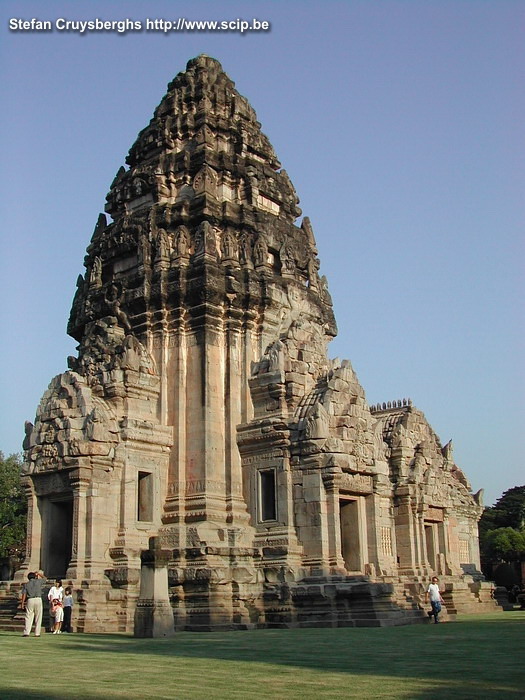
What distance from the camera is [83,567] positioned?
85.8 ft

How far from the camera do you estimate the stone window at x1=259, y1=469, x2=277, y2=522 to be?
28.5 m

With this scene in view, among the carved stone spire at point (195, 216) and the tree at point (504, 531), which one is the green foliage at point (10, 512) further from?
the tree at point (504, 531)

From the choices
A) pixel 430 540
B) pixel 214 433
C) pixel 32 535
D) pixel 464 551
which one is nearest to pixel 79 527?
pixel 32 535

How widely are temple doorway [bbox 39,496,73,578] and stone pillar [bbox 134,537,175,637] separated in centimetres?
738

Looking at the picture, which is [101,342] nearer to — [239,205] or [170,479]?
[170,479]

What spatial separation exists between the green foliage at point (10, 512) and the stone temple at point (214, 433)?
24293mm

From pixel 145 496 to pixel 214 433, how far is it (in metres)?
3.11

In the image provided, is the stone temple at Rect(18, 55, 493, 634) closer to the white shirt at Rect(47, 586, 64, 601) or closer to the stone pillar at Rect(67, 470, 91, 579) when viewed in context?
the stone pillar at Rect(67, 470, 91, 579)

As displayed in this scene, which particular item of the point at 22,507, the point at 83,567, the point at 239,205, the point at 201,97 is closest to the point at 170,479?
the point at 83,567

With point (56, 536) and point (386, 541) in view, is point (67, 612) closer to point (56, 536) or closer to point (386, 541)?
point (56, 536)

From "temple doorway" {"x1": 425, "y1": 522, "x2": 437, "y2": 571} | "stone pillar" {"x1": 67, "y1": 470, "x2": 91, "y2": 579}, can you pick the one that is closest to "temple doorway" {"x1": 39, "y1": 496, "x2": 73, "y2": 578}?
"stone pillar" {"x1": 67, "y1": 470, "x2": 91, "y2": 579}

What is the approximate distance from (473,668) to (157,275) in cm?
2078

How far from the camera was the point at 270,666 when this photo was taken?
13.7 m

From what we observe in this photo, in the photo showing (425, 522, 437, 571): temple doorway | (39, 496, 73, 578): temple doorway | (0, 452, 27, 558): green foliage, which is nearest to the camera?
(39, 496, 73, 578): temple doorway
